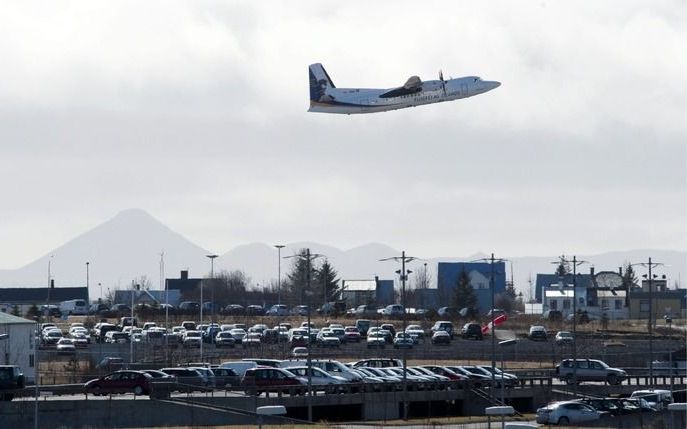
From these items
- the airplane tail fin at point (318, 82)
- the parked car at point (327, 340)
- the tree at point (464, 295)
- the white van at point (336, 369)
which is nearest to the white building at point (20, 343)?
the white van at point (336, 369)

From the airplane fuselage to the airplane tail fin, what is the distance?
220cm

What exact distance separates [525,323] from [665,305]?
126ft

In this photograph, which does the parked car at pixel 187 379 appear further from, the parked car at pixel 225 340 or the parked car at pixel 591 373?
the parked car at pixel 225 340

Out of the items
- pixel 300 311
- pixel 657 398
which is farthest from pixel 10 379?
pixel 300 311

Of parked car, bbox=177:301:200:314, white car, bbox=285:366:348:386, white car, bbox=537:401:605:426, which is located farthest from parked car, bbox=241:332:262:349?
white car, bbox=537:401:605:426

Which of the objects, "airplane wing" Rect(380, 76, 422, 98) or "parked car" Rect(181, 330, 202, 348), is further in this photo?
"parked car" Rect(181, 330, 202, 348)

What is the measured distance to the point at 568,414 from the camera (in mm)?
65438

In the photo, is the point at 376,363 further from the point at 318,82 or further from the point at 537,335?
the point at 537,335

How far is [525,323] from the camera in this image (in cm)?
15550

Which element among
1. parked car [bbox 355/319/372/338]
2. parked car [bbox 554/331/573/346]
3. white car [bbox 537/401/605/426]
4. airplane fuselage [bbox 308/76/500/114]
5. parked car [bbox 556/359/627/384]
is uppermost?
airplane fuselage [bbox 308/76/500/114]

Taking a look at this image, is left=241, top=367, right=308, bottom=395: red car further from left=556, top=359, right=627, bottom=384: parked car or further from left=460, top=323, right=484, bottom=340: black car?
left=460, top=323, right=484, bottom=340: black car

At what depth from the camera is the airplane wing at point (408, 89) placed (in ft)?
335

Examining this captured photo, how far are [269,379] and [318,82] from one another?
37.7 meters

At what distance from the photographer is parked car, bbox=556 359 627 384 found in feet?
282
